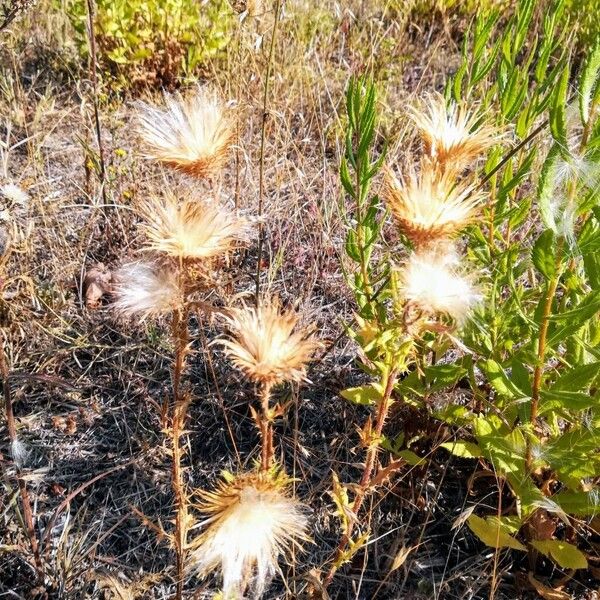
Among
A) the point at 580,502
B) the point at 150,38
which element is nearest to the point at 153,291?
the point at 580,502

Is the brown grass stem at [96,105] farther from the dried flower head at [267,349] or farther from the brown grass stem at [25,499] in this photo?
the dried flower head at [267,349]

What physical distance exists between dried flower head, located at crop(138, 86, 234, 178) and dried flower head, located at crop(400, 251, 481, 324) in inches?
16.5

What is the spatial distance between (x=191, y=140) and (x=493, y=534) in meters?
1.06

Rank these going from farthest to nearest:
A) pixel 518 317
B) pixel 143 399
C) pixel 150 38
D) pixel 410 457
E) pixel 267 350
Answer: pixel 150 38, pixel 143 399, pixel 410 457, pixel 518 317, pixel 267 350

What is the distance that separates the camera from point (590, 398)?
4.27 feet

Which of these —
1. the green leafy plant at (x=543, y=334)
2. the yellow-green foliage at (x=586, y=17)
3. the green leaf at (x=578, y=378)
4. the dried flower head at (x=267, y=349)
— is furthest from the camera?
the yellow-green foliage at (x=586, y=17)

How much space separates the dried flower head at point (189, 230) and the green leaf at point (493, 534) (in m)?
0.87

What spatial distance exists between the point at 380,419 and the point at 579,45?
335cm

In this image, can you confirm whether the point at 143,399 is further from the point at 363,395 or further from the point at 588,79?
Result: the point at 588,79

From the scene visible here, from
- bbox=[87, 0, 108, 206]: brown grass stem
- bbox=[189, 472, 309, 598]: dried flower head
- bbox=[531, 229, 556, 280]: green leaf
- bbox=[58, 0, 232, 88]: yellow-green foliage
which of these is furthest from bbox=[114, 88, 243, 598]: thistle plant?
bbox=[58, 0, 232, 88]: yellow-green foliage

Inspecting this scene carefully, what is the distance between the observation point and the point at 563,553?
151 cm

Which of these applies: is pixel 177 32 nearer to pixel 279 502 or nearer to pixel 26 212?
pixel 26 212

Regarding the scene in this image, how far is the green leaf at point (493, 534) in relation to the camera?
152 cm

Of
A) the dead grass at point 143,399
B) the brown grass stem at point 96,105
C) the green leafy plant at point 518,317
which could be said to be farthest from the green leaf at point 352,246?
the brown grass stem at point 96,105
